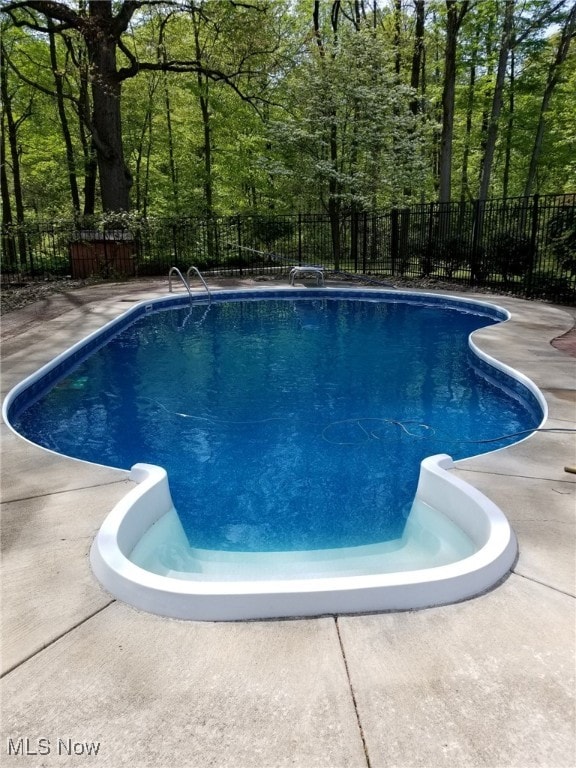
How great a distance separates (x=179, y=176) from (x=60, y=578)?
20252mm

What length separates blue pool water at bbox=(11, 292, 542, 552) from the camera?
148 inches

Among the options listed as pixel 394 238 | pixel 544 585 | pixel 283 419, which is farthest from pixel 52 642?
pixel 394 238

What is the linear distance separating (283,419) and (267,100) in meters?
14.4

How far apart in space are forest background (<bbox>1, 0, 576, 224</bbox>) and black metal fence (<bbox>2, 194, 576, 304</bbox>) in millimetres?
1127

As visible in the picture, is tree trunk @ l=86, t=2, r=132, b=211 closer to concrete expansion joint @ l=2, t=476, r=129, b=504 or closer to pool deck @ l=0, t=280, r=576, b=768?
concrete expansion joint @ l=2, t=476, r=129, b=504

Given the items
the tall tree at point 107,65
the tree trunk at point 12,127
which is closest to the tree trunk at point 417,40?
the tall tree at point 107,65

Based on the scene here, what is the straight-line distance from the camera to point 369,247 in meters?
17.9

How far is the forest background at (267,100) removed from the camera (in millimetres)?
14469

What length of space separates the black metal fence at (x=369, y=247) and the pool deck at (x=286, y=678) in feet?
31.5

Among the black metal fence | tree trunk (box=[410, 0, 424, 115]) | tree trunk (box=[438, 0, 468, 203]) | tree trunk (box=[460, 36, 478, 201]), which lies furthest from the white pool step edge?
tree trunk (box=[460, 36, 478, 201])

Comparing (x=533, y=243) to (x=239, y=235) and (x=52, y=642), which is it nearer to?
(x=239, y=235)

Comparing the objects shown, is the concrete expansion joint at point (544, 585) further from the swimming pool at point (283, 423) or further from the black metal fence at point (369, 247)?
the black metal fence at point (369, 247)

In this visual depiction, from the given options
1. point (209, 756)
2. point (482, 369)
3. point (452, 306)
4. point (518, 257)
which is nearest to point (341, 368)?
point (482, 369)

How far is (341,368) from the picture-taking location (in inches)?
288
